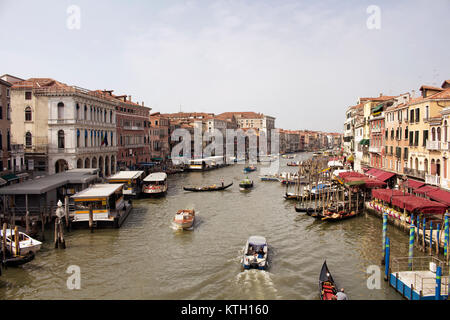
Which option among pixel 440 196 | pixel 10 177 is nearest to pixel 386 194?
pixel 440 196

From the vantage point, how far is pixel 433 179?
1888cm

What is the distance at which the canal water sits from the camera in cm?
1149

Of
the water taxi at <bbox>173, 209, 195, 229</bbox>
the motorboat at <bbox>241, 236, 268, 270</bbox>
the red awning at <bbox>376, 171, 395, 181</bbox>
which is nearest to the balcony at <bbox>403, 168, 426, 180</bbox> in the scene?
the red awning at <bbox>376, 171, 395, 181</bbox>

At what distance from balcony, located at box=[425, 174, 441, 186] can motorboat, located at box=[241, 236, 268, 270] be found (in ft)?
34.4

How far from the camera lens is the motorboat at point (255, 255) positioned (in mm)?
12859

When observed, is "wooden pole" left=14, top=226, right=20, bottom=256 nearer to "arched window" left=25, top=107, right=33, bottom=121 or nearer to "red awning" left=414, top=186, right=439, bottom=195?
"arched window" left=25, top=107, right=33, bottom=121

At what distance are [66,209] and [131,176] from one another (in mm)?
9535

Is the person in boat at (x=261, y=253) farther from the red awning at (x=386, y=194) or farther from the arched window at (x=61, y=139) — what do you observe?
the arched window at (x=61, y=139)

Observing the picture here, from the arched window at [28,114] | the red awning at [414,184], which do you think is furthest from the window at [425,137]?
the arched window at [28,114]

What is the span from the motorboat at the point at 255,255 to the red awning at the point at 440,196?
8667 mm

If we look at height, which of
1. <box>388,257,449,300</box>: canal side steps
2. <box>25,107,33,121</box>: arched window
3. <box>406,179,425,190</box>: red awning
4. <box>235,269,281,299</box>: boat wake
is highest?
<box>25,107,33,121</box>: arched window

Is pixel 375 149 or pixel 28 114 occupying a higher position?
pixel 28 114

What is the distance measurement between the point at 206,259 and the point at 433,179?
13.0 meters

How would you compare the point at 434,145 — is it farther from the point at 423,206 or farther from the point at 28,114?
the point at 28,114
